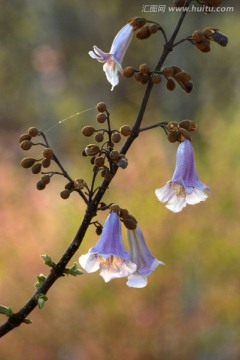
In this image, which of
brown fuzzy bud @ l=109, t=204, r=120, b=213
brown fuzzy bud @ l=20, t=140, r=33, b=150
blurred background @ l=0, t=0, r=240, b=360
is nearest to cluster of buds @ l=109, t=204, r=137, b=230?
brown fuzzy bud @ l=109, t=204, r=120, b=213

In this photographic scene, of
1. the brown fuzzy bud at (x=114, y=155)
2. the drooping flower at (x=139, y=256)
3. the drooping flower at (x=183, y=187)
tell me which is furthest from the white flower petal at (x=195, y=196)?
the brown fuzzy bud at (x=114, y=155)

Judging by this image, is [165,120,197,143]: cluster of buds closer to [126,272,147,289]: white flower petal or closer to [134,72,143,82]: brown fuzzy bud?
[134,72,143,82]: brown fuzzy bud

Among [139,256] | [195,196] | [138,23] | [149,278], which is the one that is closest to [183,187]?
[195,196]

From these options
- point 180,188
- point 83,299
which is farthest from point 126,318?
point 180,188

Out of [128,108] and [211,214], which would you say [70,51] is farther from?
[211,214]

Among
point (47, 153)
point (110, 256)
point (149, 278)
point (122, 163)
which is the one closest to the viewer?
point (122, 163)

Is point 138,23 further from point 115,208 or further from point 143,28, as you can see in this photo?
point 115,208
